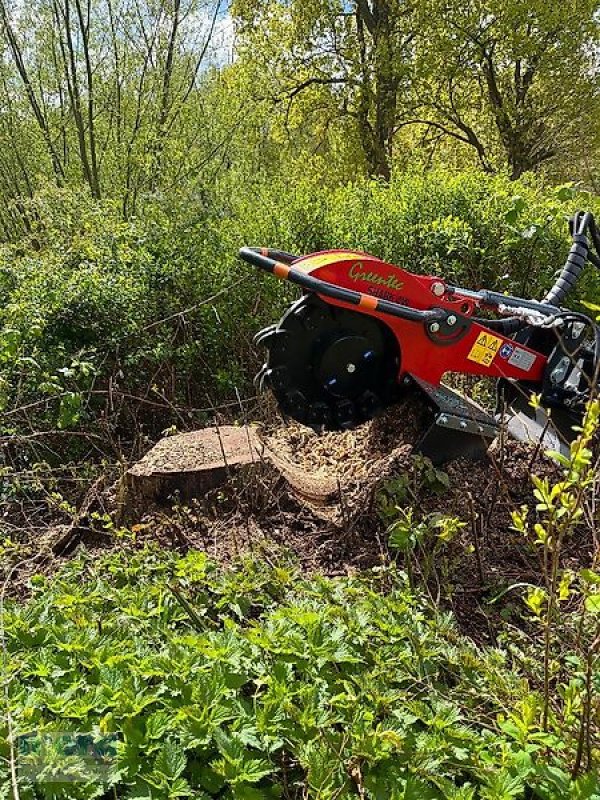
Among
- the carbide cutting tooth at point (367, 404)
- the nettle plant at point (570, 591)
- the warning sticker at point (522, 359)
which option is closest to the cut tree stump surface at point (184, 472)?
the carbide cutting tooth at point (367, 404)

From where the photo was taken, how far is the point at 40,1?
28.4ft

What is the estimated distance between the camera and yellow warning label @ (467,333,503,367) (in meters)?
3.39

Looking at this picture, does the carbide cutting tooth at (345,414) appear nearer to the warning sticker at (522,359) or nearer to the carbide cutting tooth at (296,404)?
the carbide cutting tooth at (296,404)

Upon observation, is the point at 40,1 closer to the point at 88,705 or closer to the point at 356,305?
the point at 356,305

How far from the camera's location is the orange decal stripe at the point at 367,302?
3.02 metres

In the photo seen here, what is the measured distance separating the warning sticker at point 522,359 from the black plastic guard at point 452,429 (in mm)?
303

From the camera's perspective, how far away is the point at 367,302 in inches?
119

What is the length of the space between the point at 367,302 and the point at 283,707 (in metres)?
1.74

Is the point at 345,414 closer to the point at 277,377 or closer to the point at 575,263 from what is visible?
the point at 277,377

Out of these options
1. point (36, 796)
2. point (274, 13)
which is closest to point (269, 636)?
point (36, 796)

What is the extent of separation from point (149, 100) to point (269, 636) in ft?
26.4

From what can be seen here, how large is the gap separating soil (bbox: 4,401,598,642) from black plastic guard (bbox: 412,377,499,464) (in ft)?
0.24

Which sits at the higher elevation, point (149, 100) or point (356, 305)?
point (149, 100)

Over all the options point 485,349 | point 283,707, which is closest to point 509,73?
point 485,349
